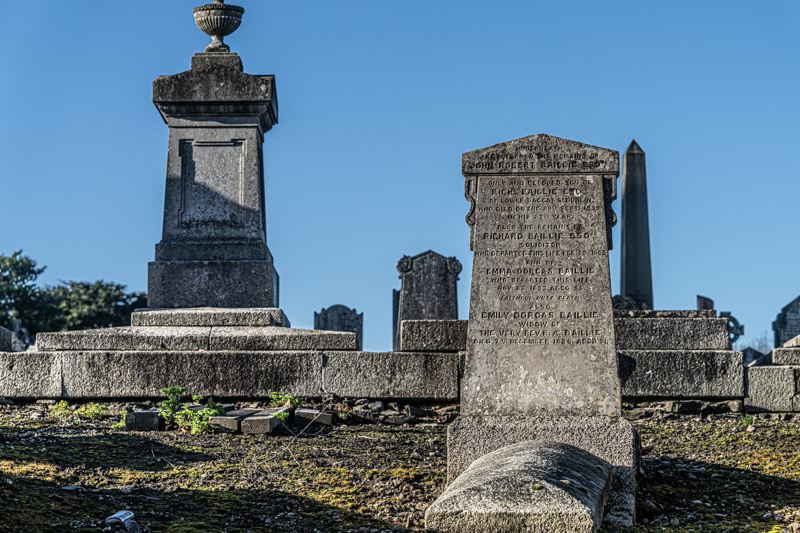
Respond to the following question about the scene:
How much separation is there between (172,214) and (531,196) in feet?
21.2

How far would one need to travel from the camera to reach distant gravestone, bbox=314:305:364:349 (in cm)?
2188

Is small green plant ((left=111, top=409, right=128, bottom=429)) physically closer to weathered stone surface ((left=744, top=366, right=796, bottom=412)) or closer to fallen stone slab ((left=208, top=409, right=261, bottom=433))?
A: fallen stone slab ((left=208, top=409, right=261, bottom=433))

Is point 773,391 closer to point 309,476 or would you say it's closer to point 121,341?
point 309,476

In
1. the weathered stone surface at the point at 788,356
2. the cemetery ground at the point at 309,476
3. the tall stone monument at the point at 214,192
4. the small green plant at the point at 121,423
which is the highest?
the tall stone monument at the point at 214,192

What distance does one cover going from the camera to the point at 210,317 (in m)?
10.3

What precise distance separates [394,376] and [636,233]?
10.4 metres

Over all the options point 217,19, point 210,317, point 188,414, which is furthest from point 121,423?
point 217,19

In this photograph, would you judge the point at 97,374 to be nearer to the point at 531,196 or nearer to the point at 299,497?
the point at 299,497

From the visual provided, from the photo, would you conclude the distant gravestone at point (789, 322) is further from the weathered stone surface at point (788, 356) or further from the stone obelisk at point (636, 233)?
the weathered stone surface at point (788, 356)

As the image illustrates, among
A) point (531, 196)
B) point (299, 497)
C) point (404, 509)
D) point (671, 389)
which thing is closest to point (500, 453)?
point (404, 509)

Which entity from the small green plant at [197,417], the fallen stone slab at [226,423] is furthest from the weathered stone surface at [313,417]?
the small green plant at [197,417]

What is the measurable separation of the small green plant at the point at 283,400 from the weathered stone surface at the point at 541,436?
2.67 m

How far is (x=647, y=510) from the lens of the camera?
623 centimetres

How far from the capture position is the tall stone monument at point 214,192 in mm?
12055
